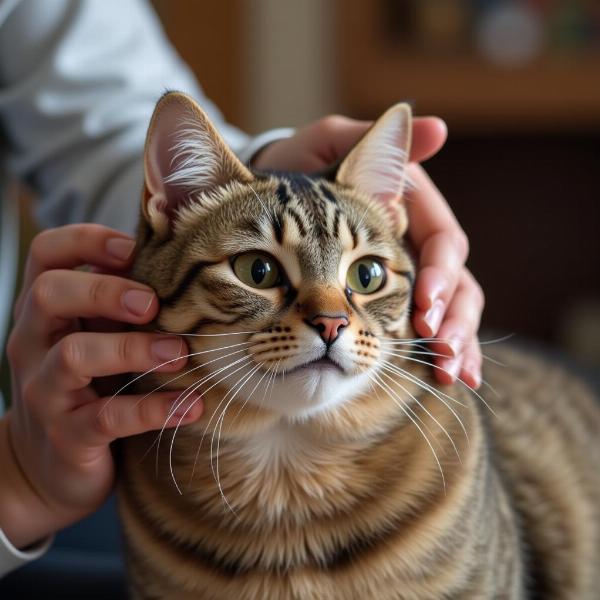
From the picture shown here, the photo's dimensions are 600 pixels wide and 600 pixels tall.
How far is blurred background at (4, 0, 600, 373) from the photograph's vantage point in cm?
235

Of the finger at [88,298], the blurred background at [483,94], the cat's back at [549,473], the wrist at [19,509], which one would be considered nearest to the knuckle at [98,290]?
the finger at [88,298]

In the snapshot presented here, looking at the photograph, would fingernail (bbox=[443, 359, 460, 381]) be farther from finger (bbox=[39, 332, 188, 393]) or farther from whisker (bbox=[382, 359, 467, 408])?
finger (bbox=[39, 332, 188, 393])

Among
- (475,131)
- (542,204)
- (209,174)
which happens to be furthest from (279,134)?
(542,204)

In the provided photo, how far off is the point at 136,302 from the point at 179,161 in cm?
16

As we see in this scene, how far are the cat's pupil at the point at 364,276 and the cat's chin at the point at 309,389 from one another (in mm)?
92

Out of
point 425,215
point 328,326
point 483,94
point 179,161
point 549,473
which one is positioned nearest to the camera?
point 328,326

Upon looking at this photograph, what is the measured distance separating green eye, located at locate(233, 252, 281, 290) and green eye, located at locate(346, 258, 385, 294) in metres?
0.07

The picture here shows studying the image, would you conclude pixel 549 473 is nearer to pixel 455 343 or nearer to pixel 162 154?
pixel 455 343

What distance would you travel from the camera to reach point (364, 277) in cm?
77

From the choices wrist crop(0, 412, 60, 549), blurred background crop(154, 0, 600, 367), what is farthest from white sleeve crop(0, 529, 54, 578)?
blurred background crop(154, 0, 600, 367)

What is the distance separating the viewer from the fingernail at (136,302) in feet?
2.28

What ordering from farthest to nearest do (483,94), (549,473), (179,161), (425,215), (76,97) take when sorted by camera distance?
(483,94)
(76,97)
(549,473)
(425,215)
(179,161)

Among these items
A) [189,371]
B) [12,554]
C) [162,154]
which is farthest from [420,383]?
[12,554]

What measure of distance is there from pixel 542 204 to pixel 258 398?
7.72ft
